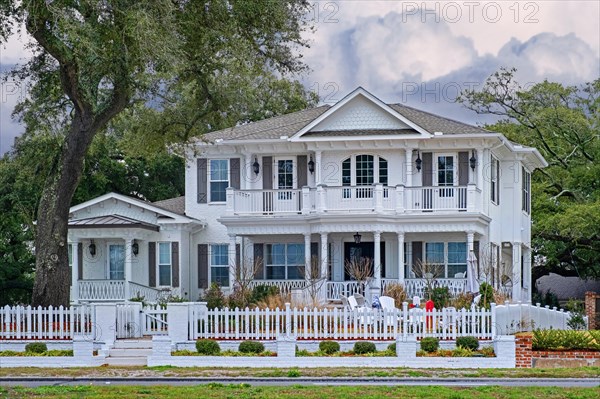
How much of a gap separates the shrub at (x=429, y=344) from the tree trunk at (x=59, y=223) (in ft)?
31.1

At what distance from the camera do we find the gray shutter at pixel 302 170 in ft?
134

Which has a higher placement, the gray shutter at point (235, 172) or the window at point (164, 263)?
the gray shutter at point (235, 172)

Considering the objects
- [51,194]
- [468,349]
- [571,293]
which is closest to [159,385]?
[468,349]

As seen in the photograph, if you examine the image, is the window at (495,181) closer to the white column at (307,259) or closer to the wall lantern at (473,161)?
the wall lantern at (473,161)

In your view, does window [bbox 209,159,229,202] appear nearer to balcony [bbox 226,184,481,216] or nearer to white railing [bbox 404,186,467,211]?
balcony [bbox 226,184,481,216]

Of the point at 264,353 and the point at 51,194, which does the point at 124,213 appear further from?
the point at 264,353

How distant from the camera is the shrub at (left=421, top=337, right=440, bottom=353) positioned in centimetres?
2803

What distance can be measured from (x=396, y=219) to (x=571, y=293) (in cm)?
1942

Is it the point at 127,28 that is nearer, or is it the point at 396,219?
the point at 127,28

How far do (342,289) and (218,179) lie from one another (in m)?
6.32

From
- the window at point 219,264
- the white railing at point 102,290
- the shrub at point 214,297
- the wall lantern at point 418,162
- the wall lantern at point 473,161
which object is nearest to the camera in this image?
the shrub at point 214,297

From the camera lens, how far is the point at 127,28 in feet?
92.2

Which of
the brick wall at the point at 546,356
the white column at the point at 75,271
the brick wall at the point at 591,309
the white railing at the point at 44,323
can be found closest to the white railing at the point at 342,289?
the white column at the point at 75,271

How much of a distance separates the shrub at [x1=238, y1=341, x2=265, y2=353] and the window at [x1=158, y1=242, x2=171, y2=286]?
1390 cm
